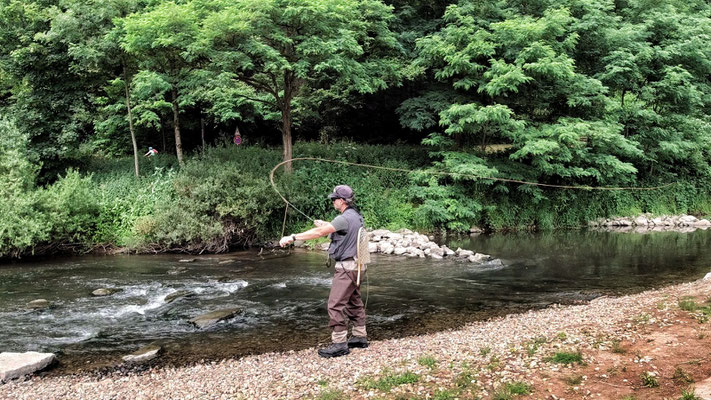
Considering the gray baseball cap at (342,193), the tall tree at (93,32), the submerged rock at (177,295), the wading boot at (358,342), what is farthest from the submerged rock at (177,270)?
the tall tree at (93,32)

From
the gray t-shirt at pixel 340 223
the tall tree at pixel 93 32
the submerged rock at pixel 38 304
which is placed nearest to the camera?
the gray t-shirt at pixel 340 223

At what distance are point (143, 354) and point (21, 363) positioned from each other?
4.99 ft

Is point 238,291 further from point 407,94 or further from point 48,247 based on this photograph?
point 407,94

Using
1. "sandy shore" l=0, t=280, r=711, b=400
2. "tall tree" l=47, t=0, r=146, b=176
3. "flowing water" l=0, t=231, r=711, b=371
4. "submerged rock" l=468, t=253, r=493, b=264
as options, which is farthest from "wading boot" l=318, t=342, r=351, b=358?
"tall tree" l=47, t=0, r=146, b=176

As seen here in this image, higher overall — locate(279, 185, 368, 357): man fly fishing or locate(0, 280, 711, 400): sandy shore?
locate(279, 185, 368, 357): man fly fishing

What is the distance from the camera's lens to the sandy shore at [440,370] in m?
5.23

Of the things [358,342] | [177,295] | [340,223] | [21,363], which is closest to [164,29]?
[177,295]

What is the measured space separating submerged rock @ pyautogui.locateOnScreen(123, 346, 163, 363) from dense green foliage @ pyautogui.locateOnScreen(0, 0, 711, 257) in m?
8.94

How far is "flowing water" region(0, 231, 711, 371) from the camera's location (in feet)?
27.5

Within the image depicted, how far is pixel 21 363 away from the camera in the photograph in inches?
274

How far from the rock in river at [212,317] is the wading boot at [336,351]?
10.1 feet

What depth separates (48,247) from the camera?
16.5 m

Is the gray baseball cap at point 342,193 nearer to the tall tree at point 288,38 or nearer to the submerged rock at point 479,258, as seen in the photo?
the submerged rock at point 479,258

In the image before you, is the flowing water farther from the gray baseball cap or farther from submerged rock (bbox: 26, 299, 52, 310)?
the gray baseball cap
